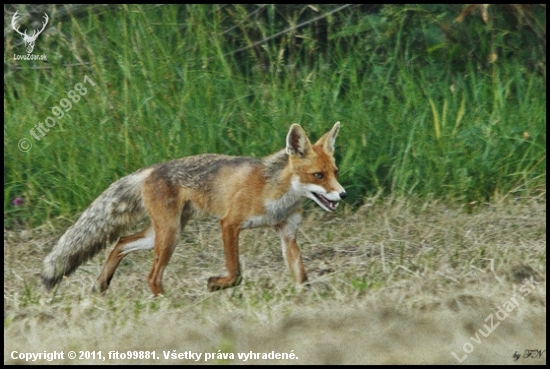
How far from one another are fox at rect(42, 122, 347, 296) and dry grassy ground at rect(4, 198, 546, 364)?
202mm

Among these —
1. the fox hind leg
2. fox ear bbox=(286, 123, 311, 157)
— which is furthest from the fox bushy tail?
fox ear bbox=(286, 123, 311, 157)

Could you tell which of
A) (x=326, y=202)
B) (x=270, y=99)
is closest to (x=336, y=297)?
(x=326, y=202)

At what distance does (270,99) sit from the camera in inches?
344

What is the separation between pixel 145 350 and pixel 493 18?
5.03 m

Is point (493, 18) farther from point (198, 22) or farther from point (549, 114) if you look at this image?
point (198, 22)

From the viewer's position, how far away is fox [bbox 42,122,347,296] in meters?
6.57

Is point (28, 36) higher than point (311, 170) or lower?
higher

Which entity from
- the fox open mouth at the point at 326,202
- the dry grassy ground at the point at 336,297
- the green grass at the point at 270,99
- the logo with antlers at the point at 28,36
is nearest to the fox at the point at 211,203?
the fox open mouth at the point at 326,202

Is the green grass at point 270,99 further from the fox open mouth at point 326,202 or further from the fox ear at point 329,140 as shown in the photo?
the fox open mouth at point 326,202

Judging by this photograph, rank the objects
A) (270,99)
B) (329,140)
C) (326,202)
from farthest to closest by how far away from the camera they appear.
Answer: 1. (270,99)
2. (329,140)
3. (326,202)

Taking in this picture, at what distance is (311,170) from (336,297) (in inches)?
31.7

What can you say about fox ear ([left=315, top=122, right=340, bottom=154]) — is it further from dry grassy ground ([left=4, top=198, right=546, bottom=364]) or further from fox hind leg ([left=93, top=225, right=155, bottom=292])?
fox hind leg ([left=93, top=225, right=155, bottom=292])

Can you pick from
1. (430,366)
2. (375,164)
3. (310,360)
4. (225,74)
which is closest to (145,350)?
(310,360)

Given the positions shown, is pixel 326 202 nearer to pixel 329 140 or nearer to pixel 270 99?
pixel 329 140
